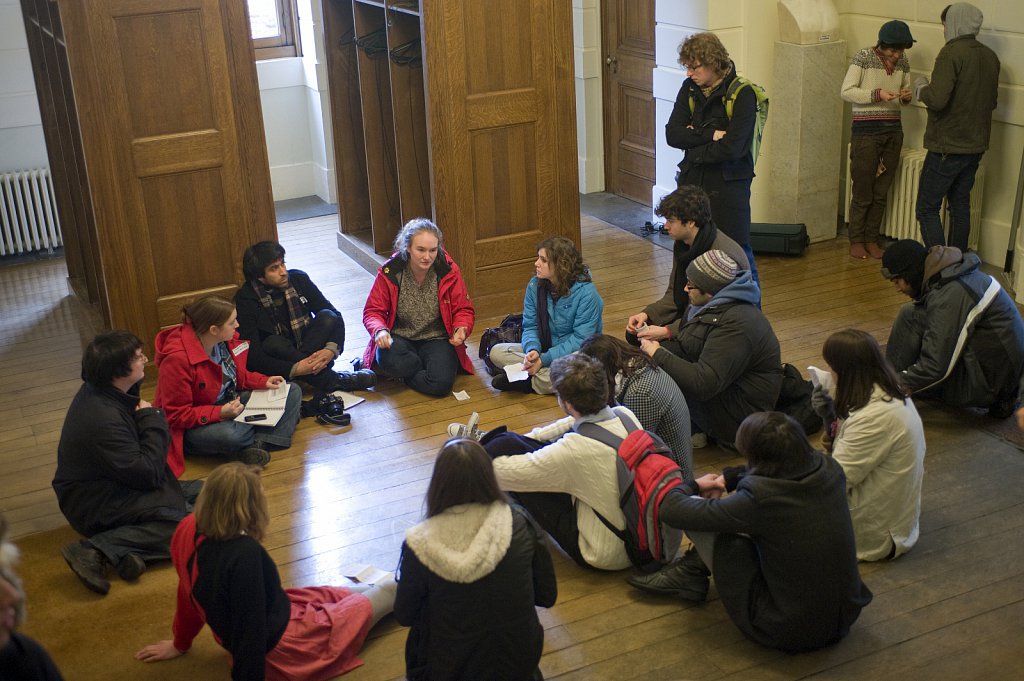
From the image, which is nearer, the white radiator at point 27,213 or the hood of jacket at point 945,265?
the hood of jacket at point 945,265

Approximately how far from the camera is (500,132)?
19.8 feet

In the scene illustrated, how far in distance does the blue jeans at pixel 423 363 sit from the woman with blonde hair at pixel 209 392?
65 centimetres

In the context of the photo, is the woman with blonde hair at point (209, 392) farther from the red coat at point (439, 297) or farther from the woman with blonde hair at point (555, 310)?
the woman with blonde hair at point (555, 310)

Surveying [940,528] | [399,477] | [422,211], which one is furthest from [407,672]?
[422,211]

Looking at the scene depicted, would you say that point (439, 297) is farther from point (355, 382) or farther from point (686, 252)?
point (686, 252)

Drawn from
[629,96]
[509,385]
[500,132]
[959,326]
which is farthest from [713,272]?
[629,96]

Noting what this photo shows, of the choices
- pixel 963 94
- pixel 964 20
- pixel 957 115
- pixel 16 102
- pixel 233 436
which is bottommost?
pixel 233 436

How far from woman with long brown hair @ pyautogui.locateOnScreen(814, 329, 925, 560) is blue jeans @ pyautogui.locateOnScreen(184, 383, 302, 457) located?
2434mm

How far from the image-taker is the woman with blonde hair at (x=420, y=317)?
17.4ft

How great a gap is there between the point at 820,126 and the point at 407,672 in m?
5.15

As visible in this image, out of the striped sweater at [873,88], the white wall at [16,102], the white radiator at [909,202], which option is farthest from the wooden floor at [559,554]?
the white wall at [16,102]

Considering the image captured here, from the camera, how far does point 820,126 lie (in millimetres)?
7023

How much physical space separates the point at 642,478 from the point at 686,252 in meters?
1.92

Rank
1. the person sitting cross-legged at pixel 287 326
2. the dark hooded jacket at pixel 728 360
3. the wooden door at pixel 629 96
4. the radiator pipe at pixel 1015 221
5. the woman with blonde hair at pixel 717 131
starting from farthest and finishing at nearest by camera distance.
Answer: the wooden door at pixel 629 96
the radiator pipe at pixel 1015 221
the woman with blonde hair at pixel 717 131
the person sitting cross-legged at pixel 287 326
the dark hooded jacket at pixel 728 360
